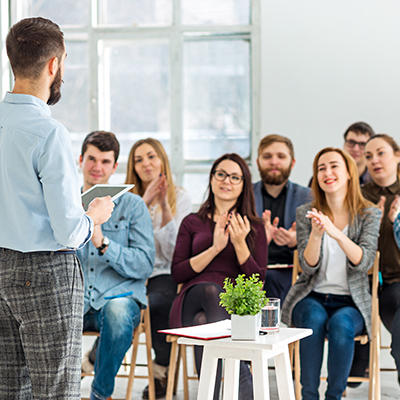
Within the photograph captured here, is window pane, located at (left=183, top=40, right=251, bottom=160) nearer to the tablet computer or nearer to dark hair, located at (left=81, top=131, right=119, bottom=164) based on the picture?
dark hair, located at (left=81, top=131, right=119, bottom=164)

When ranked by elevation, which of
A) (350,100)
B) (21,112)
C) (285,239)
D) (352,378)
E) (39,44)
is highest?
(350,100)

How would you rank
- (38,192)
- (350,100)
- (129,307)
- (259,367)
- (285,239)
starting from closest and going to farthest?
(38,192) → (259,367) → (129,307) → (285,239) → (350,100)

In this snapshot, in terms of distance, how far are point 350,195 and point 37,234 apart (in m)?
1.88

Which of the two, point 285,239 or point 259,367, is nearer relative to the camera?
point 259,367

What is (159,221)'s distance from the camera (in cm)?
330

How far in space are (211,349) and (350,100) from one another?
126 inches

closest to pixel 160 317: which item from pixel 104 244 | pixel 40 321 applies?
pixel 104 244

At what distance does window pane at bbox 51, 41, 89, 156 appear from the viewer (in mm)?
5004

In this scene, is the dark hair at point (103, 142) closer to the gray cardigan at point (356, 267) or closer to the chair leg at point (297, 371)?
the gray cardigan at point (356, 267)

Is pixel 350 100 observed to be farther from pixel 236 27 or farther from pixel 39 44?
pixel 39 44

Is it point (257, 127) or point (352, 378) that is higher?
point (257, 127)

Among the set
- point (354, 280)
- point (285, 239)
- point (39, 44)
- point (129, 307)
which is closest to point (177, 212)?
point (285, 239)

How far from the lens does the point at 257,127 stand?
15.3 ft

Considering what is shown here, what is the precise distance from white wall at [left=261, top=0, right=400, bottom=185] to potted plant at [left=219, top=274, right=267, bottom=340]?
9.52 feet
